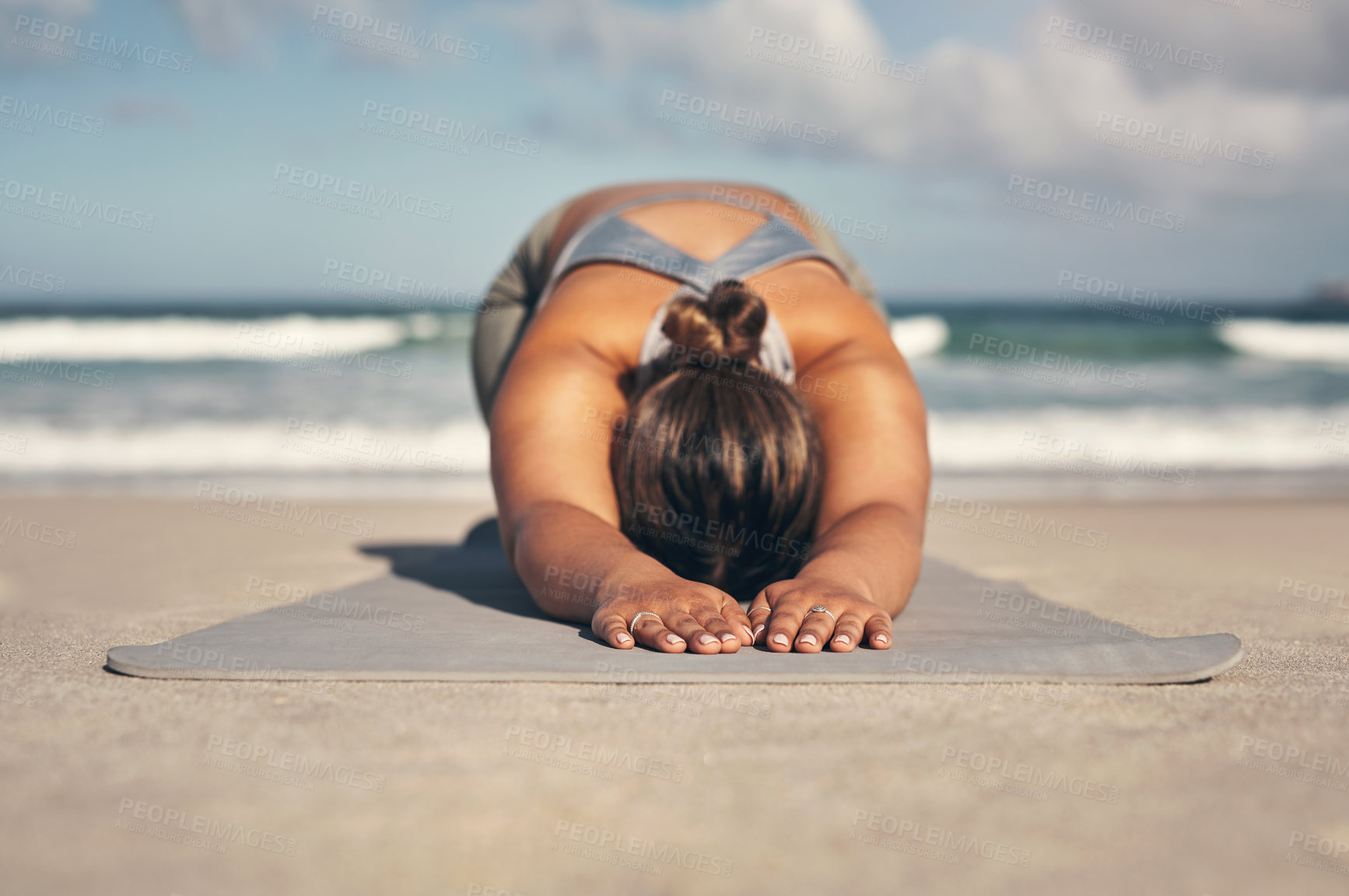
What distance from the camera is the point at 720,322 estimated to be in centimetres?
252

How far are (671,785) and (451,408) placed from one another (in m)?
9.42

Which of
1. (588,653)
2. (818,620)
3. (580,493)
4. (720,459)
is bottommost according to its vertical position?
(588,653)

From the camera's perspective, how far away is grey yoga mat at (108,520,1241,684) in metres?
1.93

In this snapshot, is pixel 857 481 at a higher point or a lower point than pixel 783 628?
higher

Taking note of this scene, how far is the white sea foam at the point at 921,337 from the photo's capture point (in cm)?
1683

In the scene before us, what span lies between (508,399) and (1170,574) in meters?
2.58

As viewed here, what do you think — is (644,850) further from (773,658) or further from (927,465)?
(927,465)

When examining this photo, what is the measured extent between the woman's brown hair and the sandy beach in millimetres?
591

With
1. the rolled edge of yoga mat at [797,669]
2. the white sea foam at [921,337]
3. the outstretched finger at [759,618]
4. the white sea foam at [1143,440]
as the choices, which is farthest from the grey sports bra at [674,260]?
the white sea foam at [921,337]

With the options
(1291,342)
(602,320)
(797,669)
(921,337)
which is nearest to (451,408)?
(602,320)

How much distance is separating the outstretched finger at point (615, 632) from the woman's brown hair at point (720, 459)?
40cm

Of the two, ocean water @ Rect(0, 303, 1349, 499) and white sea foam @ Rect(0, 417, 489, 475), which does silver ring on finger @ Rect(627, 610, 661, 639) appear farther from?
white sea foam @ Rect(0, 417, 489, 475)

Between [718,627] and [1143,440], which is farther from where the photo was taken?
[1143,440]

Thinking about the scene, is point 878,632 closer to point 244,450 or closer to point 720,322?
point 720,322
